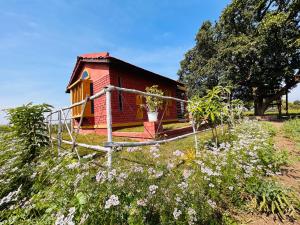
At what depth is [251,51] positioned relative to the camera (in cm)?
1477

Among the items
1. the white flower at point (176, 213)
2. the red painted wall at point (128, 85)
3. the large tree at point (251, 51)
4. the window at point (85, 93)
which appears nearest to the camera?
the white flower at point (176, 213)

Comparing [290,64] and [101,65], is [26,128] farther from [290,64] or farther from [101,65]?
[290,64]

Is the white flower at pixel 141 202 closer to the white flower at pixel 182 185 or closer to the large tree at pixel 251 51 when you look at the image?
the white flower at pixel 182 185

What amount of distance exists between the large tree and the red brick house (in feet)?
26.7

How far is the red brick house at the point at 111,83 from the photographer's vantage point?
29.6 ft

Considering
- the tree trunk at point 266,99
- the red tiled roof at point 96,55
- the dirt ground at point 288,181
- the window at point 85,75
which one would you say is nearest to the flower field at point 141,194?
the dirt ground at point 288,181

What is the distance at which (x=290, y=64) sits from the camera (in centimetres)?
1499

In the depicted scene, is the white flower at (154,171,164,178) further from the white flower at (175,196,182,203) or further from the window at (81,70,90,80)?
the window at (81,70,90,80)

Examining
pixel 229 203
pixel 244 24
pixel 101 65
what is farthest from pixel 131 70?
pixel 244 24

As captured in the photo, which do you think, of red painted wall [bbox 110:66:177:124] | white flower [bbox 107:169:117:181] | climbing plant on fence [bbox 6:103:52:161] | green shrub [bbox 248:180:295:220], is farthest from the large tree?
white flower [bbox 107:169:117:181]

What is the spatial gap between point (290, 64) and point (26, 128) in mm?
18434

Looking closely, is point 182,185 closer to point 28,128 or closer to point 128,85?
point 28,128

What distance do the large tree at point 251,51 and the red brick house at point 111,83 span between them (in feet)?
26.7

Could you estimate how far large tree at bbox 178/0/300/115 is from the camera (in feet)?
46.3
